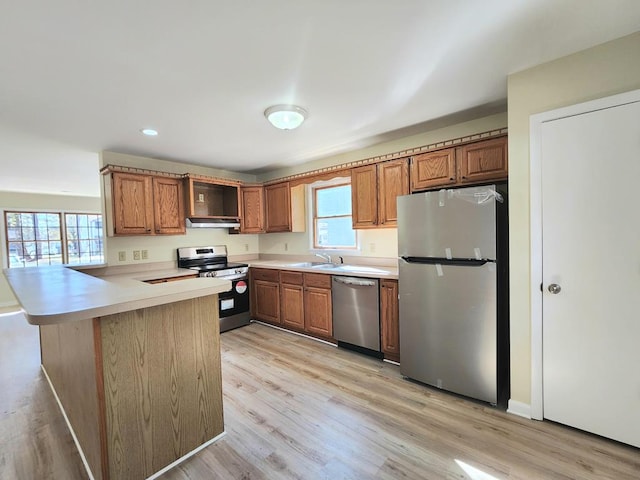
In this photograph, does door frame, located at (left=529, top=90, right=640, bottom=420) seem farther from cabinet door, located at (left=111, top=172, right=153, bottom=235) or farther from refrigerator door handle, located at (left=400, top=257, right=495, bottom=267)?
cabinet door, located at (left=111, top=172, right=153, bottom=235)

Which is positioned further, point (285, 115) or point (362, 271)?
point (362, 271)

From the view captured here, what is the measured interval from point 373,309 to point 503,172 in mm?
1666

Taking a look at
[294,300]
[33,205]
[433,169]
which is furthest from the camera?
[33,205]

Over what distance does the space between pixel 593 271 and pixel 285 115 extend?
94.3 inches

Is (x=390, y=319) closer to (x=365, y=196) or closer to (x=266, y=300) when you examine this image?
(x=365, y=196)

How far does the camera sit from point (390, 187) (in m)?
3.09

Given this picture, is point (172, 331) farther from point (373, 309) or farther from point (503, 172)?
point (503, 172)

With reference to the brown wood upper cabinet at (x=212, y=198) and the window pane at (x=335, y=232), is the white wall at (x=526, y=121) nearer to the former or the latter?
the window pane at (x=335, y=232)

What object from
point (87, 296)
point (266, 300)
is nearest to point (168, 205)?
point (266, 300)

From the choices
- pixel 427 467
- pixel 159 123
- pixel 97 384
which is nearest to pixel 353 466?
pixel 427 467

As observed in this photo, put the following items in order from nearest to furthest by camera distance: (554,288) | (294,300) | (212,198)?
1. (554,288)
2. (294,300)
3. (212,198)

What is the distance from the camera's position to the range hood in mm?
3913

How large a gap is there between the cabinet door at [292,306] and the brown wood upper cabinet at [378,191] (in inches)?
44.1

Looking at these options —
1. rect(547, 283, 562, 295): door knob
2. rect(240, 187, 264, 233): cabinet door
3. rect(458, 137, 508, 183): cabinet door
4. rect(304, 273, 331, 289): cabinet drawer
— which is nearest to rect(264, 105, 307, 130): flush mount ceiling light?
rect(458, 137, 508, 183): cabinet door
